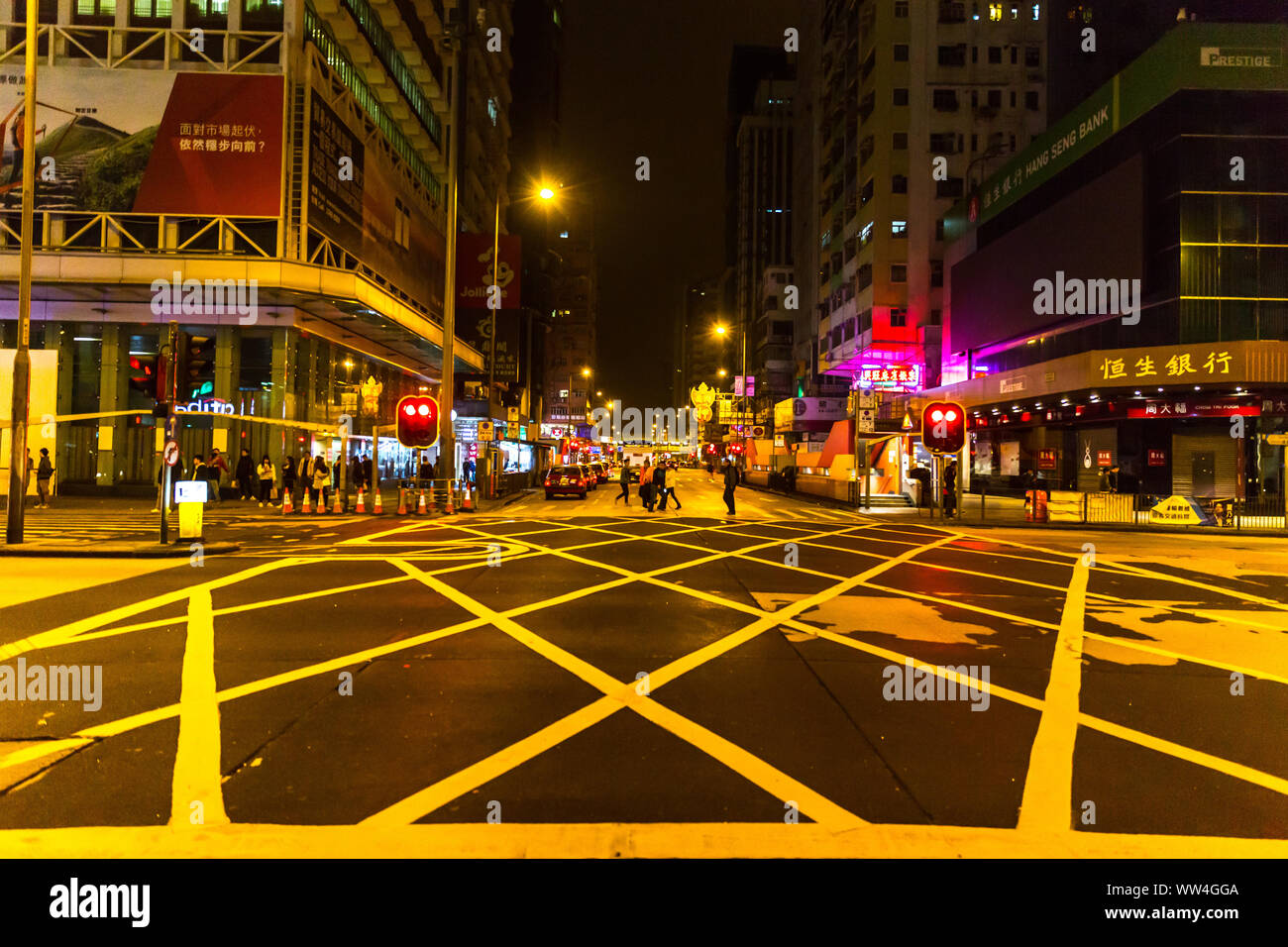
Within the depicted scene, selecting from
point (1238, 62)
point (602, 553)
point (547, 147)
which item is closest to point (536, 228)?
point (547, 147)

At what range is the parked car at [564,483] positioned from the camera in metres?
37.5

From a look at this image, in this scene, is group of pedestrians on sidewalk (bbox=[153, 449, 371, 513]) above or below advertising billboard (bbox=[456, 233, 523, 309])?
below

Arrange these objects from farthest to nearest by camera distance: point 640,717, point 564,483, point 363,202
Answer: point 564,483, point 363,202, point 640,717

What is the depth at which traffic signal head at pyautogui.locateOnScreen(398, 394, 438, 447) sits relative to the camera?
77.9 ft

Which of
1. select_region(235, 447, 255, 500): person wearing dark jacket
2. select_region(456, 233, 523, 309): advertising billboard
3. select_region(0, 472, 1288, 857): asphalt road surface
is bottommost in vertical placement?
select_region(0, 472, 1288, 857): asphalt road surface

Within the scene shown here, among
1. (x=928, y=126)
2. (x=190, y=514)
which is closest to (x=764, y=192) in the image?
(x=928, y=126)

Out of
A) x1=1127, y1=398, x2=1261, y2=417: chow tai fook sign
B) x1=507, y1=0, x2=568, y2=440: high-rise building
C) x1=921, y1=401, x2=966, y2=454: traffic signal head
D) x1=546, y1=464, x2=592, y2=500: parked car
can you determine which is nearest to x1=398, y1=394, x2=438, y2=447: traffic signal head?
x1=546, y1=464, x2=592, y2=500: parked car

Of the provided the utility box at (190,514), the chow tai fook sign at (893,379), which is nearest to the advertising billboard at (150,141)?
the utility box at (190,514)

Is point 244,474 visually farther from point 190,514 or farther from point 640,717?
point 640,717

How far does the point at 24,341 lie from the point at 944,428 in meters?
23.9

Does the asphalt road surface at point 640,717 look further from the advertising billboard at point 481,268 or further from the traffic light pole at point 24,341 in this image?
the advertising billboard at point 481,268

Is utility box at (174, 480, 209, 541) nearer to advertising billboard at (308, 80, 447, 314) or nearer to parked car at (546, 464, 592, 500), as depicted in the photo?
advertising billboard at (308, 80, 447, 314)

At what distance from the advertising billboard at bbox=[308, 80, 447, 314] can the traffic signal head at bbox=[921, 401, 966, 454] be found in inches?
868

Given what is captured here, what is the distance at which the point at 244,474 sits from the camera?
27.6 m
